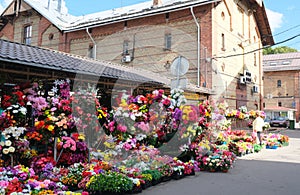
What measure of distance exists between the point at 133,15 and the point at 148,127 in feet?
43.2

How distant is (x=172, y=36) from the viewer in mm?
18094

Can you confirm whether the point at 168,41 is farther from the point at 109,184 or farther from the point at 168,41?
the point at 109,184

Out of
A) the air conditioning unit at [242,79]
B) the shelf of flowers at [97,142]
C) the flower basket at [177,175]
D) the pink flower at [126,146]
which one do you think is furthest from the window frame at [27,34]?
the flower basket at [177,175]

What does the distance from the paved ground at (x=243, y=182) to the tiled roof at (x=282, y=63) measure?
33.1 meters

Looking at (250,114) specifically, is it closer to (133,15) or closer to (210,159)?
(210,159)

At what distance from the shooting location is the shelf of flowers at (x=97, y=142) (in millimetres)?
5145

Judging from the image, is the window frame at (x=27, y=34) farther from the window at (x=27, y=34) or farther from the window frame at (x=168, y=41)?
the window frame at (x=168, y=41)

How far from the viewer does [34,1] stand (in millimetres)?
23297

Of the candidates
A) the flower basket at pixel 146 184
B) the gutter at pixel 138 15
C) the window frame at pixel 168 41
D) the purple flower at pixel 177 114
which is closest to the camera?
the flower basket at pixel 146 184

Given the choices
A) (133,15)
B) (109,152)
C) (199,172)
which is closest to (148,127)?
(109,152)

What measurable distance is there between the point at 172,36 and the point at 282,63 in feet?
91.4

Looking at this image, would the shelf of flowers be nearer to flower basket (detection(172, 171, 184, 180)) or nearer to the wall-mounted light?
flower basket (detection(172, 171, 184, 180))

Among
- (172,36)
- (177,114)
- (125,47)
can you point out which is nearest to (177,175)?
(177,114)

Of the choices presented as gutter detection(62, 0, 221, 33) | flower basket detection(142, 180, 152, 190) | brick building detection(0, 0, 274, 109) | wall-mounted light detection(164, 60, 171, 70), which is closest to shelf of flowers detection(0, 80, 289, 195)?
flower basket detection(142, 180, 152, 190)
